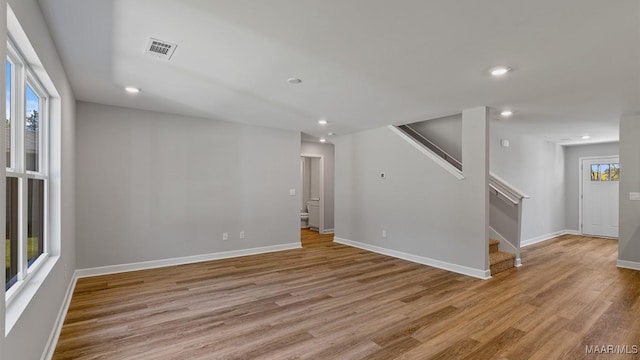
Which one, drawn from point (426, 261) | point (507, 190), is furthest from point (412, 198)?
point (507, 190)

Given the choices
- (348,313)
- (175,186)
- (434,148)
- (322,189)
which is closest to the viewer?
(348,313)

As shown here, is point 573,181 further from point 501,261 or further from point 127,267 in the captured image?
point 127,267

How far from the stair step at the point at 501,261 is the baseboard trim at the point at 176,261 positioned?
3.42m

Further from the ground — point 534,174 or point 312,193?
point 534,174

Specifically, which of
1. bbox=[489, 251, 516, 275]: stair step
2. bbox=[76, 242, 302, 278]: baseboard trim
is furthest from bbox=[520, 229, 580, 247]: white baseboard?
bbox=[76, 242, 302, 278]: baseboard trim

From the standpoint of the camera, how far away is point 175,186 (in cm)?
490

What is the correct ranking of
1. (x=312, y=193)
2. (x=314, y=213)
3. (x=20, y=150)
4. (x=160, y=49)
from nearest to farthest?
(x=20, y=150) → (x=160, y=49) → (x=314, y=213) → (x=312, y=193)

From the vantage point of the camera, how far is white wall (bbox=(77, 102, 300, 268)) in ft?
14.2

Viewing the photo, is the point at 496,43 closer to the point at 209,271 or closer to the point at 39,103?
the point at 39,103

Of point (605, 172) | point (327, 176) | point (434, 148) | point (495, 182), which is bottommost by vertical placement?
point (495, 182)

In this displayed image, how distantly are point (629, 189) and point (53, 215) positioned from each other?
24.6 feet

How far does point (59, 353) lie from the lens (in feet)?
7.61

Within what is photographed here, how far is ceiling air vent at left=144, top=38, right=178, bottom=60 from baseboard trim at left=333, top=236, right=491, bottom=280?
4485 millimetres

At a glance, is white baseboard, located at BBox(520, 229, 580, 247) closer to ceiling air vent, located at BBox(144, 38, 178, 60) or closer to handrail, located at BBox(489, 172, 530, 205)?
handrail, located at BBox(489, 172, 530, 205)
